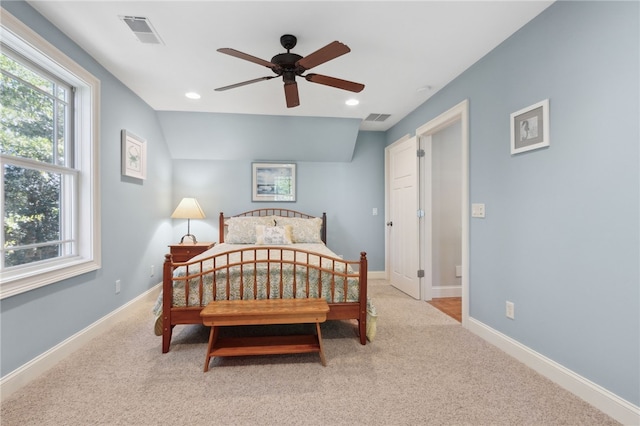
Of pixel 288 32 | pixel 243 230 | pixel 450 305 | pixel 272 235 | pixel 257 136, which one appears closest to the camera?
pixel 288 32

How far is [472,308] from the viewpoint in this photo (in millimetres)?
2602

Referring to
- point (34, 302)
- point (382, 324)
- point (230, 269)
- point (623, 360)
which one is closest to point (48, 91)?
point (34, 302)

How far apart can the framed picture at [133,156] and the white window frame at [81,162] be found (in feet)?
1.50

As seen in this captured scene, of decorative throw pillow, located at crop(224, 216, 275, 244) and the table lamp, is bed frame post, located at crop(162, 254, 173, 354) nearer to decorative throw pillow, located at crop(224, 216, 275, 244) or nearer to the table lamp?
decorative throw pillow, located at crop(224, 216, 275, 244)

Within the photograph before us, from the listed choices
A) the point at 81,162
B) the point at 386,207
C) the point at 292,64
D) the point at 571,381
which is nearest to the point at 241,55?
the point at 292,64

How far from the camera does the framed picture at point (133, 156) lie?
294 cm

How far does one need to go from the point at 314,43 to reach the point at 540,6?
158 centimetres

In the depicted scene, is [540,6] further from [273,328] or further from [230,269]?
[273,328]

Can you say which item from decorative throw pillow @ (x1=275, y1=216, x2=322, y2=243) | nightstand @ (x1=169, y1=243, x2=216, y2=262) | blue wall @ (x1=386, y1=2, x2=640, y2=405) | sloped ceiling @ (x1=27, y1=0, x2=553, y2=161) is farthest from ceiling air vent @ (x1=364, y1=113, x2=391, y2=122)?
nightstand @ (x1=169, y1=243, x2=216, y2=262)

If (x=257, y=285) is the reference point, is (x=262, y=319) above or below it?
below

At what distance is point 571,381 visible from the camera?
5.60ft

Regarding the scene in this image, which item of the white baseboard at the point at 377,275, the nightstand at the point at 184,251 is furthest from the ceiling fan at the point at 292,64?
the white baseboard at the point at 377,275

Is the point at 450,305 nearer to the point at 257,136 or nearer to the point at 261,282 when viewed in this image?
the point at 261,282

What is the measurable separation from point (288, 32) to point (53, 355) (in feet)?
9.79
